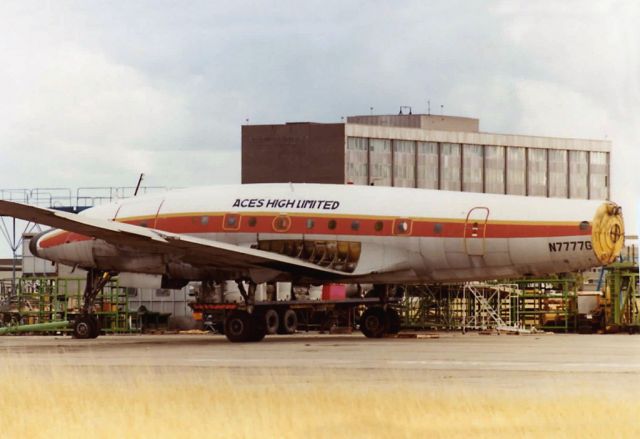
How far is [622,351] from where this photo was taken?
34875 mm

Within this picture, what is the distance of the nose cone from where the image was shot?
4181 cm

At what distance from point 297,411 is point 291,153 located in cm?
12382

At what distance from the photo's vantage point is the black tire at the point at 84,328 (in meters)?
49.1

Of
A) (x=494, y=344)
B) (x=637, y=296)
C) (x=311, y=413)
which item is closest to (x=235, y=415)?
(x=311, y=413)

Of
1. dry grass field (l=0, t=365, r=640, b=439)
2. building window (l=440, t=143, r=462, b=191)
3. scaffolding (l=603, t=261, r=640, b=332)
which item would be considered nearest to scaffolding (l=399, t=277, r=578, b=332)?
scaffolding (l=603, t=261, r=640, b=332)

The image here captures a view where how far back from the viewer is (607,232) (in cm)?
4216

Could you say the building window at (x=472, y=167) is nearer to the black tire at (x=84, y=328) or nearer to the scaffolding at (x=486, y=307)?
the scaffolding at (x=486, y=307)

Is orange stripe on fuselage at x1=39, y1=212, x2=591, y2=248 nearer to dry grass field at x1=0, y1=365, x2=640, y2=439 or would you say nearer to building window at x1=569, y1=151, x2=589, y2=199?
dry grass field at x1=0, y1=365, x2=640, y2=439

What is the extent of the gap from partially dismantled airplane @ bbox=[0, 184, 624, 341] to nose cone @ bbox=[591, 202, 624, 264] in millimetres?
46

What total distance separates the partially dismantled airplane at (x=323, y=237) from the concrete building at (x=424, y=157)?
306 ft

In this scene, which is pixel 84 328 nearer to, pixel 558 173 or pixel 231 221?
pixel 231 221

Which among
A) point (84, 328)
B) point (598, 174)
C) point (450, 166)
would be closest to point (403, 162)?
point (450, 166)

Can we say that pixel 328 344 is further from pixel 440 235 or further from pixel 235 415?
pixel 235 415

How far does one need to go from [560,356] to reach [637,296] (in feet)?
121
